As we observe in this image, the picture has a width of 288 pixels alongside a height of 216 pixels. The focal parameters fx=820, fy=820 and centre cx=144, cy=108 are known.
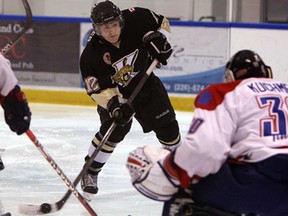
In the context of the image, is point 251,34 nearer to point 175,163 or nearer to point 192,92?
point 192,92

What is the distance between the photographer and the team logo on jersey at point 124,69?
3777 mm

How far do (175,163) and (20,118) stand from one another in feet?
2.75

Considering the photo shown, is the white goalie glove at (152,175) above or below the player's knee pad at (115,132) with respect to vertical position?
above

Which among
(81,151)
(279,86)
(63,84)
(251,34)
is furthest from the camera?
(63,84)

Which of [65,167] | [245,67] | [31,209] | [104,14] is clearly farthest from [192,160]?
[65,167]

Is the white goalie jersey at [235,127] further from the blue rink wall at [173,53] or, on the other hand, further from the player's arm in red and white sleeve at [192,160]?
the blue rink wall at [173,53]

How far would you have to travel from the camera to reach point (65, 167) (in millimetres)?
4453

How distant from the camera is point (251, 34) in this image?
653cm

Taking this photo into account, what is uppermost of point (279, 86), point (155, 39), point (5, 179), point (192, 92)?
point (279, 86)

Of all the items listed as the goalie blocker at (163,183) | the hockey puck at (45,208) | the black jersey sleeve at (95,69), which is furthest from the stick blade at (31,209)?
the goalie blocker at (163,183)

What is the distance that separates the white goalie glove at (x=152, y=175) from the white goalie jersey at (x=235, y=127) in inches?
2.7

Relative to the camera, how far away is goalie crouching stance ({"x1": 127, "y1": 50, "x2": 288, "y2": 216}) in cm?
190

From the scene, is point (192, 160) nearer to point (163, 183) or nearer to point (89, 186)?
point (163, 183)

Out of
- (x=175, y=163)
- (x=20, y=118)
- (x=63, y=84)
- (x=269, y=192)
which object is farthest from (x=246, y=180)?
(x=63, y=84)
